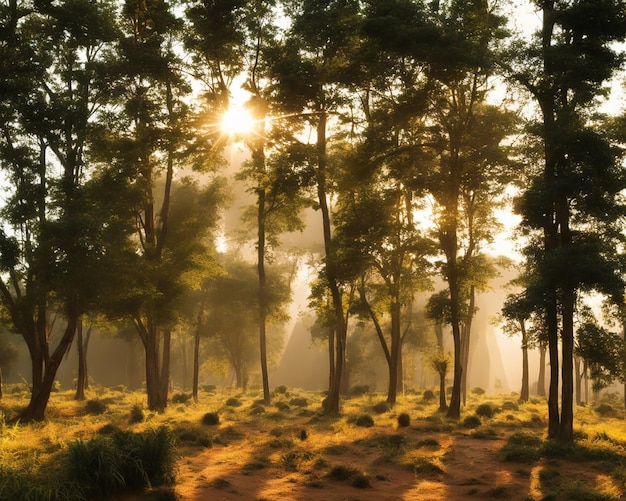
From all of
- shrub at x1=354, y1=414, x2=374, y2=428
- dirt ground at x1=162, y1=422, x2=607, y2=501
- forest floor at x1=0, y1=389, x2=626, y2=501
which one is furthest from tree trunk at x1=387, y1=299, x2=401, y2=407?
dirt ground at x1=162, y1=422, x2=607, y2=501

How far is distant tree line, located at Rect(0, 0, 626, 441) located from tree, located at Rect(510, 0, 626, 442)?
0.07 meters

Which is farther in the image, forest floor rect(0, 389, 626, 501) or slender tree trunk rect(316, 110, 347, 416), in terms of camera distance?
slender tree trunk rect(316, 110, 347, 416)

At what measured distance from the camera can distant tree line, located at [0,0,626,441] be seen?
1802 centimetres

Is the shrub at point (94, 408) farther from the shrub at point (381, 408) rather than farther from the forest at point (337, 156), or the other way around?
the shrub at point (381, 408)

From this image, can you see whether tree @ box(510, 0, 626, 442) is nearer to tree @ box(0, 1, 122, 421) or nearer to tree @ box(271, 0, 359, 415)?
tree @ box(271, 0, 359, 415)

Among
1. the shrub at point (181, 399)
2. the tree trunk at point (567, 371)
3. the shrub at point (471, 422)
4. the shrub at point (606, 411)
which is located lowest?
the shrub at point (181, 399)

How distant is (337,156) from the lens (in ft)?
88.0

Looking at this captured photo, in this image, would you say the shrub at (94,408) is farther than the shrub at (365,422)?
Yes

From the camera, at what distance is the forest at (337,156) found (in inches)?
711

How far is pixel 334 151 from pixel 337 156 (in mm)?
3004

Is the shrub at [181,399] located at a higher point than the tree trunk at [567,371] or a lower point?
lower

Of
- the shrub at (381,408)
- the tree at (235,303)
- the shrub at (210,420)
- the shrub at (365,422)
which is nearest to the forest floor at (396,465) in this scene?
the shrub at (365,422)

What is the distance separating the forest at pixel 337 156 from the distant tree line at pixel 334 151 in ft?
0.29

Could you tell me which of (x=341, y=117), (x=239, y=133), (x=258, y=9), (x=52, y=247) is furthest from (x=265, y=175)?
(x=52, y=247)
